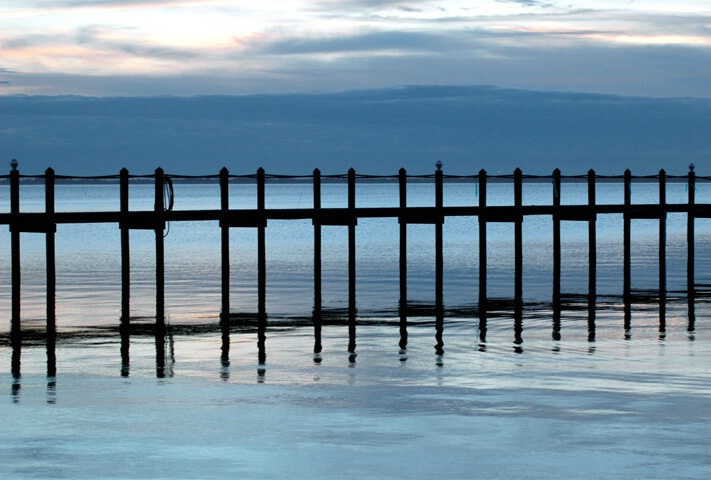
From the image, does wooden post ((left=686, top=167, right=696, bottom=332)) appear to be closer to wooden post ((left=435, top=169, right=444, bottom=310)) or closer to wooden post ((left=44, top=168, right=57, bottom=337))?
wooden post ((left=435, top=169, right=444, bottom=310))

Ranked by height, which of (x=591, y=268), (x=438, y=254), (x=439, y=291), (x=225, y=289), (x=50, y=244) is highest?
(x=50, y=244)

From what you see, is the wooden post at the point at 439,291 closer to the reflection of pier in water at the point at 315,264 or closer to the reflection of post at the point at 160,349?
the reflection of pier in water at the point at 315,264

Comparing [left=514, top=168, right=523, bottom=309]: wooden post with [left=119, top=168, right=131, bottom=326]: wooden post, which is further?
[left=514, top=168, right=523, bottom=309]: wooden post

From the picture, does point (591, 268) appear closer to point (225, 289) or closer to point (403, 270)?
point (403, 270)

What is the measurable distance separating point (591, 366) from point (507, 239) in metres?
44.5

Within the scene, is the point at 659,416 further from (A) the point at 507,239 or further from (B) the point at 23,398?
(A) the point at 507,239

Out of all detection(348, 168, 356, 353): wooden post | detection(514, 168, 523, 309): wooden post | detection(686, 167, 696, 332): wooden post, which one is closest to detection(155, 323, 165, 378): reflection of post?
detection(348, 168, 356, 353): wooden post

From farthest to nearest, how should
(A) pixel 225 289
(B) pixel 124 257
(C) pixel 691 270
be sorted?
(C) pixel 691 270, (B) pixel 124 257, (A) pixel 225 289

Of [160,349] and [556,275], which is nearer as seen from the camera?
[160,349]

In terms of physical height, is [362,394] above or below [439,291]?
below

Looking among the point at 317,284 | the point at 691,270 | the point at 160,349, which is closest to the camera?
the point at 160,349

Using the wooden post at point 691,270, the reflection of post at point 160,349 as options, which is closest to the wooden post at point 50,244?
the reflection of post at point 160,349

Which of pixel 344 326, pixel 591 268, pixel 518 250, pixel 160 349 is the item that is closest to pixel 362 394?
pixel 160 349

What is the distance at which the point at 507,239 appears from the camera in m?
60.4
